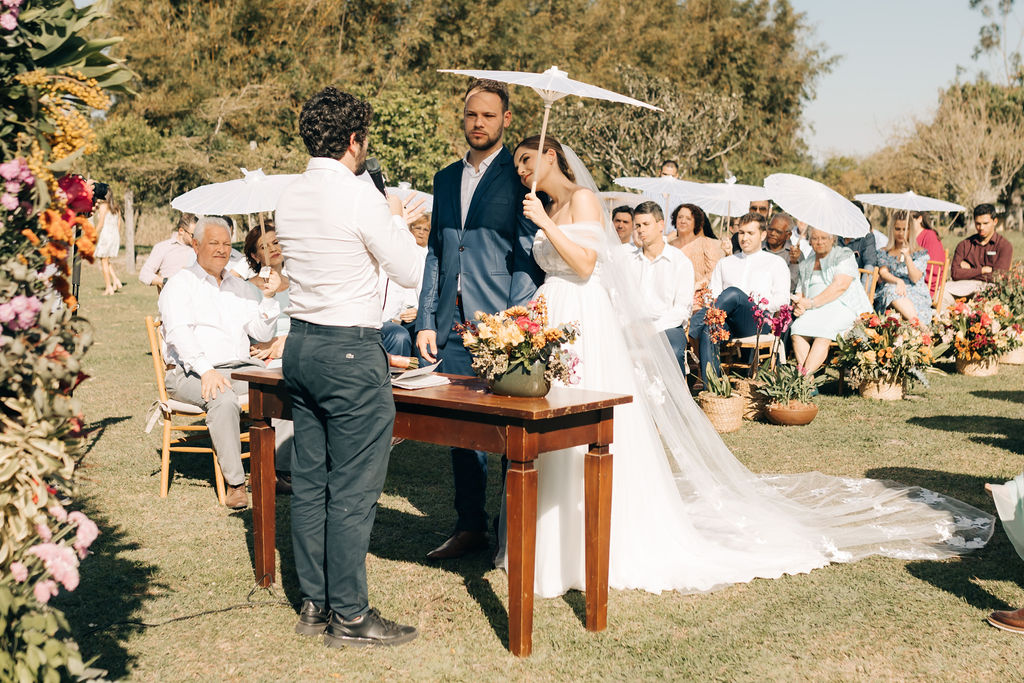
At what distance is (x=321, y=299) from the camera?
366 cm

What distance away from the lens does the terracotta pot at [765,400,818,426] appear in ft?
27.2

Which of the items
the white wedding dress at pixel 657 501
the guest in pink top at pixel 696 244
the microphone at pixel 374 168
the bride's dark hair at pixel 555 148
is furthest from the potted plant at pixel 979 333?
the microphone at pixel 374 168

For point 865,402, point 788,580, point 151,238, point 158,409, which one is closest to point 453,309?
point 788,580

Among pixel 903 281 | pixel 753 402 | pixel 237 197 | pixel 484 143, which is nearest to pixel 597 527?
pixel 484 143

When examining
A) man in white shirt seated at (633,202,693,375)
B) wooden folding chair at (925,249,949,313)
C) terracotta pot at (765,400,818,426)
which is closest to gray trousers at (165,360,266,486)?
man in white shirt seated at (633,202,693,375)

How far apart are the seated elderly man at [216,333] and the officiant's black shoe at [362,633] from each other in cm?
221

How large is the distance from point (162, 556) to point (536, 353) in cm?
250

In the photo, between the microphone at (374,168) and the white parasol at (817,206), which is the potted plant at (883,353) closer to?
the white parasol at (817,206)

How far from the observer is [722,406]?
26.5 ft

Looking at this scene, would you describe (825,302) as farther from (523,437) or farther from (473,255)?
(523,437)

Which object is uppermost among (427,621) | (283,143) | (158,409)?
(283,143)

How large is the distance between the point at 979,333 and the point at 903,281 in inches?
42.3

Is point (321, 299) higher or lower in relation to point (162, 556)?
higher

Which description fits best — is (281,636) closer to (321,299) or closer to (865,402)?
(321,299)
